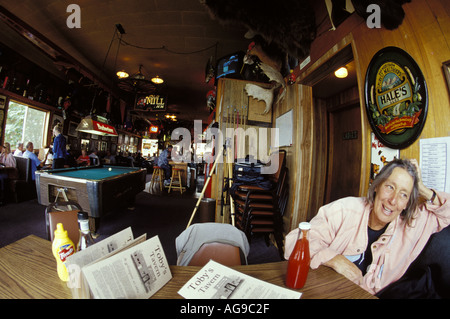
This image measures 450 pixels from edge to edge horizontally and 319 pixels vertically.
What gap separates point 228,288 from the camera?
843 millimetres

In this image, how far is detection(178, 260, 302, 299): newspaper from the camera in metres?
0.81

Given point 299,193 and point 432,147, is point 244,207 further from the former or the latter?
point 432,147

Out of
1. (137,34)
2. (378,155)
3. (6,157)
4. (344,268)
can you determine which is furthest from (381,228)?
(6,157)

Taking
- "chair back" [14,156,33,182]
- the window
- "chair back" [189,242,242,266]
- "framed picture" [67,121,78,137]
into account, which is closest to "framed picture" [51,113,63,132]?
the window

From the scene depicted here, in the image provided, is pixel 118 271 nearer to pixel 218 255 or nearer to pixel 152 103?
pixel 218 255

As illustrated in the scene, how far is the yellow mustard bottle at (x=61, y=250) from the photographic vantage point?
2.85 feet

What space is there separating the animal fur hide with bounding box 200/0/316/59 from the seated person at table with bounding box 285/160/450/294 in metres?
1.60

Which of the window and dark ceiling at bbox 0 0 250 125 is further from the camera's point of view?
the window

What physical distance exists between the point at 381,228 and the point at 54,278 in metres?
1.85

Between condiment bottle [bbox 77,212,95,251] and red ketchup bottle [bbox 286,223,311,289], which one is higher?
condiment bottle [bbox 77,212,95,251]

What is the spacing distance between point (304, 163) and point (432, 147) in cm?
180

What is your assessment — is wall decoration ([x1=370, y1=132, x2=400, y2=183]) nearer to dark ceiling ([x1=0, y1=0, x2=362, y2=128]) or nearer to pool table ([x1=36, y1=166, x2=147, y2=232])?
dark ceiling ([x1=0, y1=0, x2=362, y2=128])

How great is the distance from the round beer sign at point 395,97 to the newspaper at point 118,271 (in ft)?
5.61

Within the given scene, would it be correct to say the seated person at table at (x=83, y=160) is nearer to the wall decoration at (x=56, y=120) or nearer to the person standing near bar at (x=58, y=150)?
the wall decoration at (x=56, y=120)
